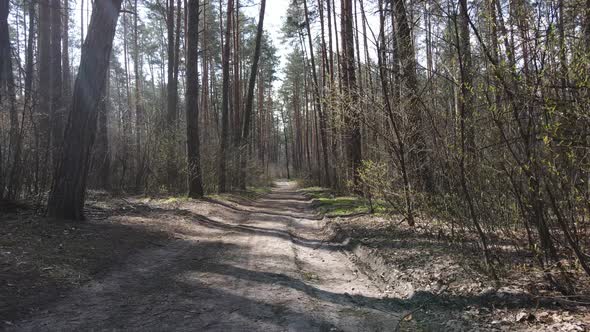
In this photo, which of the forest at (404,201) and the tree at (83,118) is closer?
the forest at (404,201)

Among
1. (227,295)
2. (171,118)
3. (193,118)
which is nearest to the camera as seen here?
(227,295)

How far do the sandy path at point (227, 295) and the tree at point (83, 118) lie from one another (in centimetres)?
208

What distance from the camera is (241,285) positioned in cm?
494

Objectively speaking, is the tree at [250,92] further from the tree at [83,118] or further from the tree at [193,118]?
the tree at [83,118]

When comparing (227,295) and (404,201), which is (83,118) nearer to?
(227,295)

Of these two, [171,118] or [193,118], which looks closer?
[193,118]

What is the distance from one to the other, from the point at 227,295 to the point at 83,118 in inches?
198

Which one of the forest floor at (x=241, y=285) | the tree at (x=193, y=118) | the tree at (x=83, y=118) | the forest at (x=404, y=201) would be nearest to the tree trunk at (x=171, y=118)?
the tree at (x=193, y=118)

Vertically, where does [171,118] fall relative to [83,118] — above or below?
above

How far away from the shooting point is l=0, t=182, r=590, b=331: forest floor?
11.9 ft

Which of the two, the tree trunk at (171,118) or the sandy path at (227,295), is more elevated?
the tree trunk at (171,118)

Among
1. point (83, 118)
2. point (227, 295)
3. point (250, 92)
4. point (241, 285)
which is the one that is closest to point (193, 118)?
point (83, 118)

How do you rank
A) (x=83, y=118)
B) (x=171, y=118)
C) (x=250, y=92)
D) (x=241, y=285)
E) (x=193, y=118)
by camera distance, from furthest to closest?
1. (x=250, y=92)
2. (x=171, y=118)
3. (x=193, y=118)
4. (x=83, y=118)
5. (x=241, y=285)

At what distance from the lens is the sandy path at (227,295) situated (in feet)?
12.0
